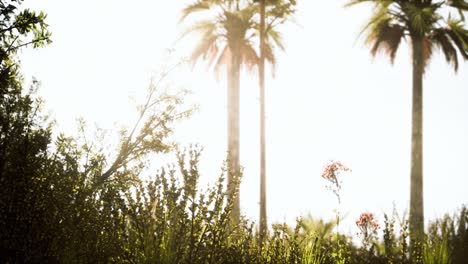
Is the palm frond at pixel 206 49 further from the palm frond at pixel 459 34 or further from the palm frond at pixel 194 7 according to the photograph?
the palm frond at pixel 459 34

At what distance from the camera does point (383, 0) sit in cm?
1241

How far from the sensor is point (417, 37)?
1259 cm

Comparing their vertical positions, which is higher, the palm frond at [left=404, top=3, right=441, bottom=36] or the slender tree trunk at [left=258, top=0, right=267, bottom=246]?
the palm frond at [left=404, top=3, right=441, bottom=36]

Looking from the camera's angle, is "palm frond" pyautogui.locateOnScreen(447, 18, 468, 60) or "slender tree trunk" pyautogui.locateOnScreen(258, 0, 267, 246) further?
"palm frond" pyautogui.locateOnScreen(447, 18, 468, 60)

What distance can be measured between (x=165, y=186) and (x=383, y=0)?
35.9ft

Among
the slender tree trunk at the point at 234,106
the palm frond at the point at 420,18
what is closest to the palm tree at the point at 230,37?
the slender tree trunk at the point at 234,106

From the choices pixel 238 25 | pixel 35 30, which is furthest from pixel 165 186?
pixel 238 25

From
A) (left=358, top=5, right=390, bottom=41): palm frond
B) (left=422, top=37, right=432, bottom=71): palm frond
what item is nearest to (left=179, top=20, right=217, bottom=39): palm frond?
(left=358, top=5, right=390, bottom=41): palm frond

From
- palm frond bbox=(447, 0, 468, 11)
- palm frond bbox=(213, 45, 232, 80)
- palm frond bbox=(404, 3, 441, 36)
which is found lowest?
palm frond bbox=(213, 45, 232, 80)

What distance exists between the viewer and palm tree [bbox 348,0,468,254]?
11.6 meters

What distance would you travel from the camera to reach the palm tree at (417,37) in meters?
11.6

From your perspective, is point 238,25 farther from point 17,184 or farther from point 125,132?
point 17,184

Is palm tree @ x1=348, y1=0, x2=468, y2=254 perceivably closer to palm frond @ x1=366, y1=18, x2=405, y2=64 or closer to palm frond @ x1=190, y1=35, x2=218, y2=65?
palm frond @ x1=366, y1=18, x2=405, y2=64

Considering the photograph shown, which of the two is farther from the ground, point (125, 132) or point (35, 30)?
point (125, 132)
